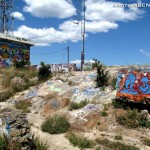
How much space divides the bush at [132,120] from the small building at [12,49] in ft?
91.0

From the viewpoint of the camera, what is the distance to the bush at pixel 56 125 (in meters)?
17.1

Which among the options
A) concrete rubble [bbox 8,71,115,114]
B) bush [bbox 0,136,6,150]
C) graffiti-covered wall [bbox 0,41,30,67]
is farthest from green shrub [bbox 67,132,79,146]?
graffiti-covered wall [bbox 0,41,30,67]

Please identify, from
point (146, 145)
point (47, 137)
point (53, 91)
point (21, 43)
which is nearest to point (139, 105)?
point (146, 145)

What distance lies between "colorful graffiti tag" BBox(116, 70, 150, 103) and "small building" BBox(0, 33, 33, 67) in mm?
24606

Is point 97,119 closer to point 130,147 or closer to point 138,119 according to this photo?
point 138,119

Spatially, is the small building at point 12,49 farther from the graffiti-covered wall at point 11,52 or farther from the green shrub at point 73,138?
the green shrub at point 73,138

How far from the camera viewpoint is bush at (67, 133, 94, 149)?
14.8 metres

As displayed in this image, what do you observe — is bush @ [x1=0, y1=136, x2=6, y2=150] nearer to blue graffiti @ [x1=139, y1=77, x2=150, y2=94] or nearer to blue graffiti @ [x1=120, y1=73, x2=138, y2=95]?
blue graffiti @ [x1=139, y1=77, x2=150, y2=94]

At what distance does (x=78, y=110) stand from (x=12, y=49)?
2926cm

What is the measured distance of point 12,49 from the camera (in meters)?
46.8

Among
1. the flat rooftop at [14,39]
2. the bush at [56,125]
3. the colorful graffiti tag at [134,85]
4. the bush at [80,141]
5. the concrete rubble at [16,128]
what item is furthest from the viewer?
the flat rooftop at [14,39]

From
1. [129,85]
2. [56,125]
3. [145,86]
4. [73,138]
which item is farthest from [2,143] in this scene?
[129,85]

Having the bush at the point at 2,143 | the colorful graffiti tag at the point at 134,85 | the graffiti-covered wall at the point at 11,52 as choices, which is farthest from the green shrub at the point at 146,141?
the graffiti-covered wall at the point at 11,52

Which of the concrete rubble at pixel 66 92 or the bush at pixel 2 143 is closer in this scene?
the bush at pixel 2 143
